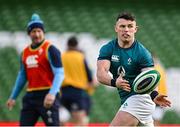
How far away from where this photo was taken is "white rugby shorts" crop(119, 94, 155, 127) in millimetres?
7348

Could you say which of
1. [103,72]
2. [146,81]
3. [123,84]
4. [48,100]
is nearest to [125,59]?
[103,72]

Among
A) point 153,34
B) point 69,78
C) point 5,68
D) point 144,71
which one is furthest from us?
point 153,34

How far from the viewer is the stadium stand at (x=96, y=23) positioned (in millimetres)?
15711

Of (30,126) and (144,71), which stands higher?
(144,71)

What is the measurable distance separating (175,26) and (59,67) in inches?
336

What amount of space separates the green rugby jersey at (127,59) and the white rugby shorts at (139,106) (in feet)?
0.29

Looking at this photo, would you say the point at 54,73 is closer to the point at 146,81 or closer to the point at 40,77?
the point at 40,77

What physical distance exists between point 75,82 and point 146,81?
19.8 ft

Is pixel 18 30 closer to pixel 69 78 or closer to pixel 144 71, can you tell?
pixel 69 78

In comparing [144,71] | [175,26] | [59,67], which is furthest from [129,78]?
[175,26]

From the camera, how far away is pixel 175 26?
17016 millimetres

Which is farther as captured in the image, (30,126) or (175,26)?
(175,26)

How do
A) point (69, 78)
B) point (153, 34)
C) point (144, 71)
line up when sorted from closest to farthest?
point (144, 71), point (69, 78), point (153, 34)

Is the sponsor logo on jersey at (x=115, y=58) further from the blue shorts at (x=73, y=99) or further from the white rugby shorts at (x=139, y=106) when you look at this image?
the blue shorts at (x=73, y=99)
